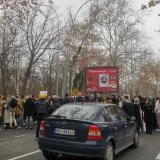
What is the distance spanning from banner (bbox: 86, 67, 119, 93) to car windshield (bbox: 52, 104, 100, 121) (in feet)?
45.4

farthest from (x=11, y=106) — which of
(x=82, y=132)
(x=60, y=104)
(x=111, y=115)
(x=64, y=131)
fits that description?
(x=82, y=132)

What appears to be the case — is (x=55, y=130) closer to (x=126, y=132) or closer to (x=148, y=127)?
(x=126, y=132)

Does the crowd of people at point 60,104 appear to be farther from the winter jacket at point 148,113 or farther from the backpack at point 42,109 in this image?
the backpack at point 42,109

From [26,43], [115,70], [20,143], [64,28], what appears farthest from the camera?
[26,43]

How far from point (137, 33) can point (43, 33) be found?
53.7ft

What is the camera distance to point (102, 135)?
878 centimetres

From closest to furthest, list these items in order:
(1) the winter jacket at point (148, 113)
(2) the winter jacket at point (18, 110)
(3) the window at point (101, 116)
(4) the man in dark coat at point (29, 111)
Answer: (3) the window at point (101, 116), (1) the winter jacket at point (148, 113), (4) the man in dark coat at point (29, 111), (2) the winter jacket at point (18, 110)

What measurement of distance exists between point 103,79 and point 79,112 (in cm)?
1429

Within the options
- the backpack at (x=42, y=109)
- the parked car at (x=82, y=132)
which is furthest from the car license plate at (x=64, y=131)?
the backpack at (x=42, y=109)

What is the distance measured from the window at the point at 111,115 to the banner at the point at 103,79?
1330 centimetres

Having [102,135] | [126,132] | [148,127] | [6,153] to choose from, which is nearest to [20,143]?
[6,153]

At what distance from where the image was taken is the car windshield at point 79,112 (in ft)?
30.3

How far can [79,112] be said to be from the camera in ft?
31.0

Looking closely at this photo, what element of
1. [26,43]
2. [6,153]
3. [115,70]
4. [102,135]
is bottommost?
[6,153]
